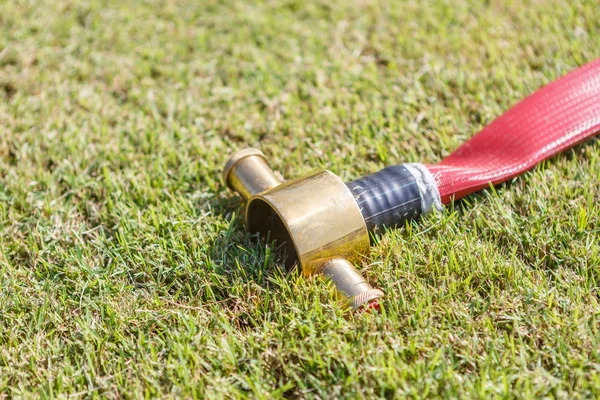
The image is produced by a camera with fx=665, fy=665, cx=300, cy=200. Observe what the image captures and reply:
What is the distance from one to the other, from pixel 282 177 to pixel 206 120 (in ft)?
2.08

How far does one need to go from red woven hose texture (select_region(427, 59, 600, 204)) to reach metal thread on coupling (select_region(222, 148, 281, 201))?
675mm

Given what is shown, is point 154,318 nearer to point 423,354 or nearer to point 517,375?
point 423,354

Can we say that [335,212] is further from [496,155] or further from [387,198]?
[496,155]

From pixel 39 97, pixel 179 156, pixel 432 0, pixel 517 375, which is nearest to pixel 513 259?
pixel 517 375

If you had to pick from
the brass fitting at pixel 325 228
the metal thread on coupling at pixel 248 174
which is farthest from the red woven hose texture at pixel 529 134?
the metal thread on coupling at pixel 248 174

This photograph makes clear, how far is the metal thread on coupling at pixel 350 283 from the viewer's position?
228 centimetres

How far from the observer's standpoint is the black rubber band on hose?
2.52 meters

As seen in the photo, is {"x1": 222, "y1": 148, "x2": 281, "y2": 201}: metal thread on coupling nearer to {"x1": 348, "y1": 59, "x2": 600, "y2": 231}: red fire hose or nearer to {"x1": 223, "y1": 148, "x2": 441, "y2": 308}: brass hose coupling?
{"x1": 223, "y1": 148, "x2": 441, "y2": 308}: brass hose coupling

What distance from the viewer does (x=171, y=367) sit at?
219 cm

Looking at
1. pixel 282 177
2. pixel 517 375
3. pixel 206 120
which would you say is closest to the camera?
pixel 517 375

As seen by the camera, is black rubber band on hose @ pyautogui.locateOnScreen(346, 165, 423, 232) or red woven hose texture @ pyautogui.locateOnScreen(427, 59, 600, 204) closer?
black rubber band on hose @ pyautogui.locateOnScreen(346, 165, 423, 232)

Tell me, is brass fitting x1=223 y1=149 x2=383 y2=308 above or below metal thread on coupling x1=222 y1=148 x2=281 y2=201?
below

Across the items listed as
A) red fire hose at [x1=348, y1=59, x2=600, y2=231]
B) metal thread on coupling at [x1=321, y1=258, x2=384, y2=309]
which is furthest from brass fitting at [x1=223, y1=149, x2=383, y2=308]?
red fire hose at [x1=348, y1=59, x2=600, y2=231]

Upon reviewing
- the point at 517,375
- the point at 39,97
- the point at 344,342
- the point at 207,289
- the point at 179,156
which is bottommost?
the point at 517,375
